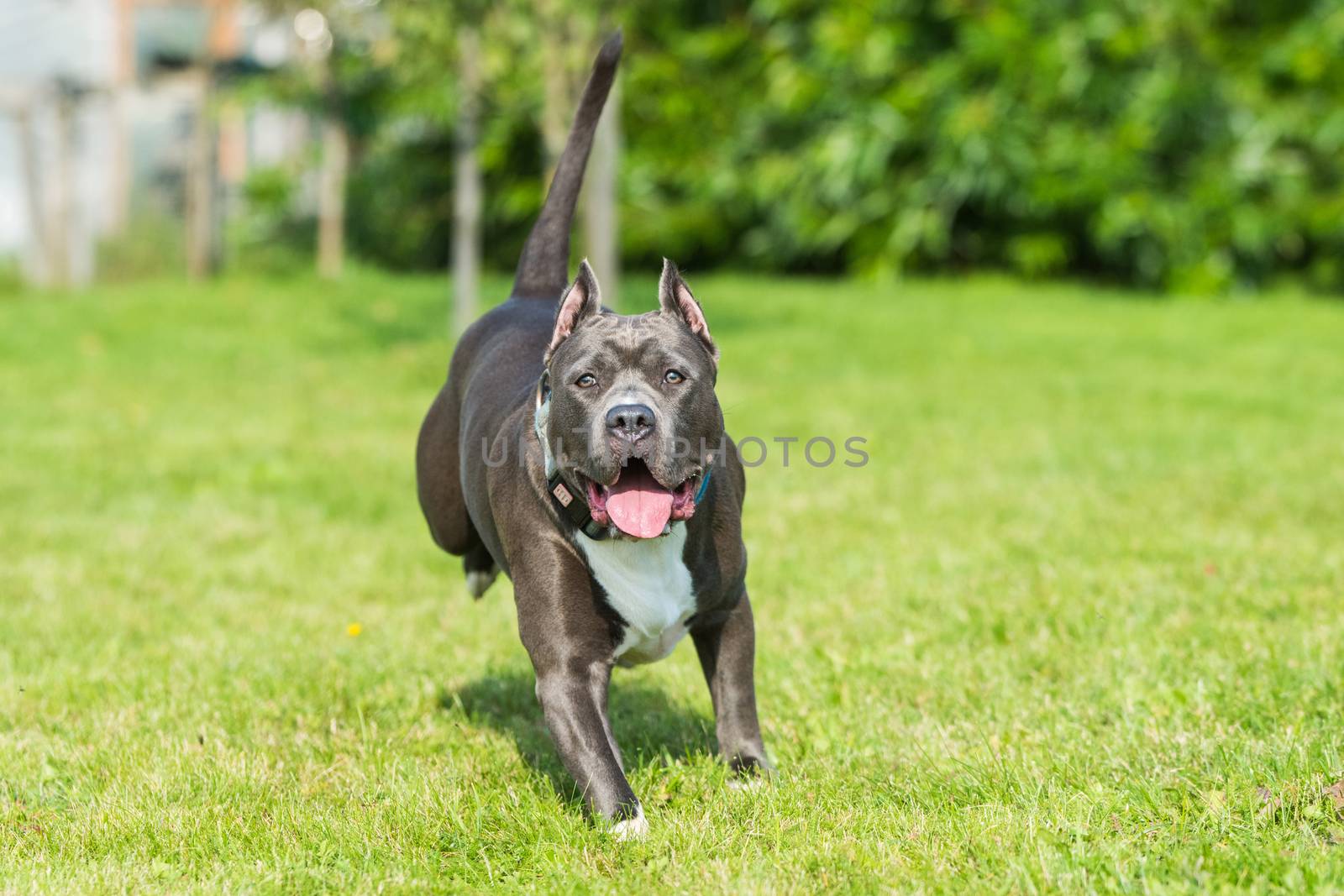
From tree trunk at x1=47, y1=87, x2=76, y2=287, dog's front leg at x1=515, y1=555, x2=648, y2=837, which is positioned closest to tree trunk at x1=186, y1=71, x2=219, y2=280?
A: tree trunk at x1=47, y1=87, x2=76, y2=287

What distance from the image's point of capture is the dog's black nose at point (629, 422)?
333cm

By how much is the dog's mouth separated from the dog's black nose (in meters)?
0.07

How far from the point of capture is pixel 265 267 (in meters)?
19.8

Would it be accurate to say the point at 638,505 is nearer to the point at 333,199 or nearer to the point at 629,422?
the point at 629,422

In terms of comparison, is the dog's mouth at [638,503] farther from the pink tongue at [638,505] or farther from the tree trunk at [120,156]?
the tree trunk at [120,156]

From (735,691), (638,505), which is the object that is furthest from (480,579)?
(638,505)

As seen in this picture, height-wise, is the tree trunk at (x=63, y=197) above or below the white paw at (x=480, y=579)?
above

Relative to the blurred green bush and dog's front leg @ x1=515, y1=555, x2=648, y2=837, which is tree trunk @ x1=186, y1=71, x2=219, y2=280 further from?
dog's front leg @ x1=515, y1=555, x2=648, y2=837

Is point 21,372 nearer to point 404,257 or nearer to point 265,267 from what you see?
point 265,267

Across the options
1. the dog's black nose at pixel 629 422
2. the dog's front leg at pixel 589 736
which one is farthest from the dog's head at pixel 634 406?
the dog's front leg at pixel 589 736

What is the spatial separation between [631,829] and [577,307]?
1.24 m

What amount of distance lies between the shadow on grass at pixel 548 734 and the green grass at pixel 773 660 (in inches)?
0.8

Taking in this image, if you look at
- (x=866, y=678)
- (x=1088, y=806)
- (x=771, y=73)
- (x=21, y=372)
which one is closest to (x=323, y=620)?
(x=866, y=678)

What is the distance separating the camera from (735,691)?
3965mm
